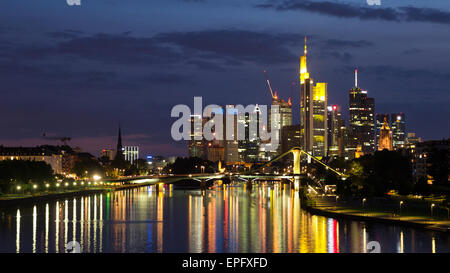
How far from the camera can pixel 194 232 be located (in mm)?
61188

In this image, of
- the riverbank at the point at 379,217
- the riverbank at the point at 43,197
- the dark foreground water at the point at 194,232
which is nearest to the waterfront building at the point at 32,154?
the riverbank at the point at 43,197

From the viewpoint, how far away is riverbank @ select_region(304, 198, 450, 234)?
181 feet

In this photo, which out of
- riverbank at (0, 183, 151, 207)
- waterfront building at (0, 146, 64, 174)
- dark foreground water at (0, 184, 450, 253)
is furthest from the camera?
waterfront building at (0, 146, 64, 174)

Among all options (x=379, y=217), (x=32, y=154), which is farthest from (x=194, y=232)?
(x=32, y=154)

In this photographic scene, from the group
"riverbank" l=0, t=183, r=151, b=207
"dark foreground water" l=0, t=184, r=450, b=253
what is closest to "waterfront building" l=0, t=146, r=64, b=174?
"riverbank" l=0, t=183, r=151, b=207

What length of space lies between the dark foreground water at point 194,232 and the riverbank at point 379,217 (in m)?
1.00

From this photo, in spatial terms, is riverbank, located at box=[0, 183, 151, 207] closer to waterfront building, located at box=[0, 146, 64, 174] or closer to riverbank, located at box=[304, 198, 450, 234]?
riverbank, located at box=[304, 198, 450, 234]

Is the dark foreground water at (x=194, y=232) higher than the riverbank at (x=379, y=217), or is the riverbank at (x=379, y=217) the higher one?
the riverbank at (x=379, y=217)

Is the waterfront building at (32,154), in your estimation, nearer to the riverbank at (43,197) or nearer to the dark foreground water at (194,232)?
the riverbank at (43,197)

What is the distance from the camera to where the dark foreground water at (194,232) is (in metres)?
50.2

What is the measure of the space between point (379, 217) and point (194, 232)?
1600 cm

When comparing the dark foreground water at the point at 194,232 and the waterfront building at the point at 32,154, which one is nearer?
the dark foreground water at the point at 194,232

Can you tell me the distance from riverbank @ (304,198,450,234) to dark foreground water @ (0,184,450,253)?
100 centimetres
